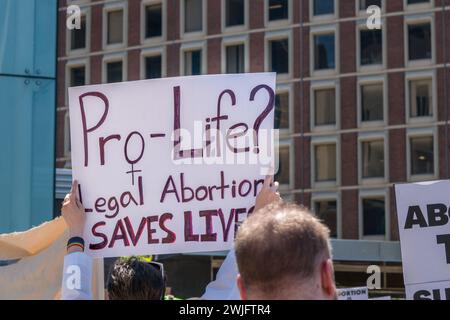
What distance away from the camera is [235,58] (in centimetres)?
5200

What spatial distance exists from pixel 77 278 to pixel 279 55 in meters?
48.1

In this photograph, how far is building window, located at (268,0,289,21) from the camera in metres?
51.6

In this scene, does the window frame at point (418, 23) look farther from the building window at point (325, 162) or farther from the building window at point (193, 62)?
the building window at point (193, 62)

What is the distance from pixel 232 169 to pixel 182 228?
0.33m

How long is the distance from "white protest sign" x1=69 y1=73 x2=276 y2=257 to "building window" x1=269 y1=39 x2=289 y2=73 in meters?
46.1

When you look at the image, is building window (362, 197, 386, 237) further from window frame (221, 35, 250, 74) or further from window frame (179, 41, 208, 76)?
window frame (179, 41, 208, 76)

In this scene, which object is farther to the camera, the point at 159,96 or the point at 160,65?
the point at 160,65

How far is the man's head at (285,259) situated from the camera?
2324mm

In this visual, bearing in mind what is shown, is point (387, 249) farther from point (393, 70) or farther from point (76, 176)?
point (76, 176)

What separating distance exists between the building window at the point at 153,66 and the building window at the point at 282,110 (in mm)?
6202

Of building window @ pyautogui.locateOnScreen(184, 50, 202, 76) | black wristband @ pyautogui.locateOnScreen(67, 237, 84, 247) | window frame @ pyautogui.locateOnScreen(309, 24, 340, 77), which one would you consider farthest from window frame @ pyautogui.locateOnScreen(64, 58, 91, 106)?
black wristband @ pyautogui.locateOnScreen(67, 237, 84, 247)

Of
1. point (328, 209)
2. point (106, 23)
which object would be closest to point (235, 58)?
point (106, 23)
